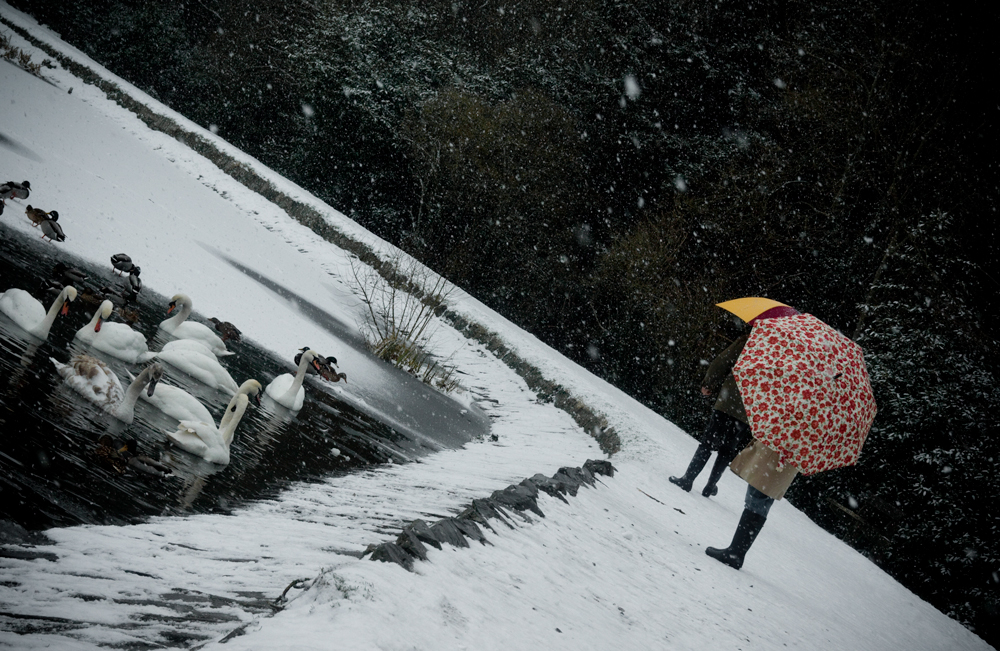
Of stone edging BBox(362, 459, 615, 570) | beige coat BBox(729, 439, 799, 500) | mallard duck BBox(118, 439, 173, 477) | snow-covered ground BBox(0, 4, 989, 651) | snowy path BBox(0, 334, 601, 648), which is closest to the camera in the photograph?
snowy path BBox(0, 334, 601, 648)

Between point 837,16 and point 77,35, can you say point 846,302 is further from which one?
point 77,35

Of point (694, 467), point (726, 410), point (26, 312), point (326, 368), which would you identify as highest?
point (726, 410)

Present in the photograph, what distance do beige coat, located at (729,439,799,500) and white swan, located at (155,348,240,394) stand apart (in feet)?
12.8

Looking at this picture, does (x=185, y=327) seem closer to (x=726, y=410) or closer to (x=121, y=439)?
(x=121, y=439)

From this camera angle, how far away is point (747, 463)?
4.93m

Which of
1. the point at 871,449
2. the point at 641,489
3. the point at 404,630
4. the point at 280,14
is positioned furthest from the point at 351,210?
the point at 404,630

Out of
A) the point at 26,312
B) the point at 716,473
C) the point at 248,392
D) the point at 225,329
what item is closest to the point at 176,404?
the point at 248,392

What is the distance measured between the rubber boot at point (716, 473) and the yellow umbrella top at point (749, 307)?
132cm

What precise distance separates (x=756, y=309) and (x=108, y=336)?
186 inches

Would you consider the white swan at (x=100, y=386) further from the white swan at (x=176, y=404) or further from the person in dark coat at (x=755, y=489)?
the person in dark coat at (x=755, y=489)

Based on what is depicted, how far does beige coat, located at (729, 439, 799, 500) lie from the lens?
15.8 feet

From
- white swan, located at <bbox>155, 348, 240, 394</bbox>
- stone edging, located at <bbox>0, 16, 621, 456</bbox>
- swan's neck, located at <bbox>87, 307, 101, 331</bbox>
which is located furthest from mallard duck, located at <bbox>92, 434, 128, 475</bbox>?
stone edging, located at <bbox>0, 16, 621, 456</bbox>

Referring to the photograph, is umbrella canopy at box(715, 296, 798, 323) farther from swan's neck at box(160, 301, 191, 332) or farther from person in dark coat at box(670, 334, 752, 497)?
swan's neck at box(160, 301, 191, 332)

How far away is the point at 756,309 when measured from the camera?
18.2 feet
